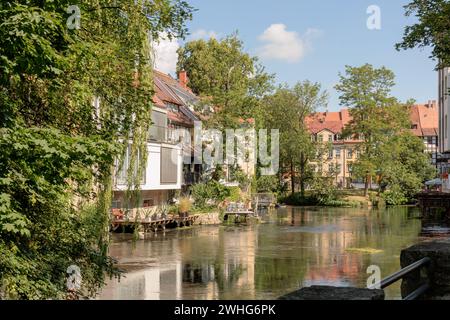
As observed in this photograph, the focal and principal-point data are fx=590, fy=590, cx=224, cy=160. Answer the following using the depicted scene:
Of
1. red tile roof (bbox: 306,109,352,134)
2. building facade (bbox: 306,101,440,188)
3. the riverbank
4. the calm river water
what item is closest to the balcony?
the calm river water

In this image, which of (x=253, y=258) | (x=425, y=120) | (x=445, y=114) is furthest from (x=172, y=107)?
(x=425, y=120)

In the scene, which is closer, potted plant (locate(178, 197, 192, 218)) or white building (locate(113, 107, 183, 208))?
white building (locate(113, 107, 183, 208))

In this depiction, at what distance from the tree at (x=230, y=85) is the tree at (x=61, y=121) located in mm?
39054

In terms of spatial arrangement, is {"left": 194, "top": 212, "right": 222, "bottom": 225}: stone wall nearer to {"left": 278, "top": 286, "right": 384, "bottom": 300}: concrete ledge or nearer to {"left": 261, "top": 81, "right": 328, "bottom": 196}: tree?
{"left": 261, "top": 81, "right": 328, "bottom": 196}: tree

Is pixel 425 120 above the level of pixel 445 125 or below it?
above

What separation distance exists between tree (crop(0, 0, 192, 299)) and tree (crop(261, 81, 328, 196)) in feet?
201

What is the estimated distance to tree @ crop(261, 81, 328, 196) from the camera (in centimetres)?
7625

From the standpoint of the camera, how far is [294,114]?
254ft

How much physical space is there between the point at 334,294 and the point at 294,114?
73.4m

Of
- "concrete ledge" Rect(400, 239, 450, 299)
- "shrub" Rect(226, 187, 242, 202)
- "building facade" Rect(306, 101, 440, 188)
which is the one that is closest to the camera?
"concrete ledge" Rect(400, 239, 450, 299)

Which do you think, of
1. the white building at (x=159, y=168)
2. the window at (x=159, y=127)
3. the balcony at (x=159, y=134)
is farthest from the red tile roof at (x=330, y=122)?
the window at (x=159, y=127)

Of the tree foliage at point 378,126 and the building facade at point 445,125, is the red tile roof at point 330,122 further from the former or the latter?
the building facade at point 445,125

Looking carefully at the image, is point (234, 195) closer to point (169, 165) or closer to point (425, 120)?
point (169, 165)
